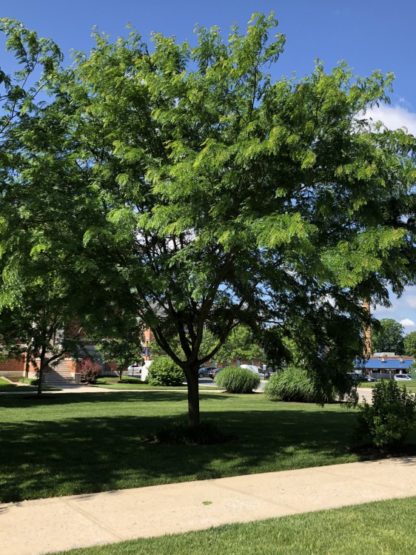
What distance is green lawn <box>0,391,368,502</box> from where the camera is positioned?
777cm

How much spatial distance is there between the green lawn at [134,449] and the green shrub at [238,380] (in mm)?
11697

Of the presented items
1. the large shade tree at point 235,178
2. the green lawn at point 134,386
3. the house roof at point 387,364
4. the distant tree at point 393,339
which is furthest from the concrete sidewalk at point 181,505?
the distant tree at point 393,339

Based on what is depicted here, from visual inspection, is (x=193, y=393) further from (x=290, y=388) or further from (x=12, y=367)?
(x=12, y=367)

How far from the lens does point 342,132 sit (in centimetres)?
848

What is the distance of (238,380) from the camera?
2992 cm

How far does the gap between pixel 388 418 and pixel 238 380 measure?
20.3m

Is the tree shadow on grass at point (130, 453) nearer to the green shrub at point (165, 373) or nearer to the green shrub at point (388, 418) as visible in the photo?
the green shrub at point (388, 418)

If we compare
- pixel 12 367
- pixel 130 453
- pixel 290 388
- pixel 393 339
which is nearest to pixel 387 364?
pixel 393 339

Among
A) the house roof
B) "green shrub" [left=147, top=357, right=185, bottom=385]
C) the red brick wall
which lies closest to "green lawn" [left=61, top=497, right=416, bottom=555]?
"green shrub" [left=147, top=357, right=185, bottom=385]

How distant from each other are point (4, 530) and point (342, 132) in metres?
6.60

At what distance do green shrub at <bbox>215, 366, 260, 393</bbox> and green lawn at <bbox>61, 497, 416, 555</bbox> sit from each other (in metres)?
24.0

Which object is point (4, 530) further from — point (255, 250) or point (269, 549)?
point (255, 250)

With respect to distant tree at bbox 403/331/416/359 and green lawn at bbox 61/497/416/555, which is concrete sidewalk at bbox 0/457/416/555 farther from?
distant tree at bbox 403/331/416/359

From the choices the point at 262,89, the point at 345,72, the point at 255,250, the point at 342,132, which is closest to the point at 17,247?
the point at 255,250
